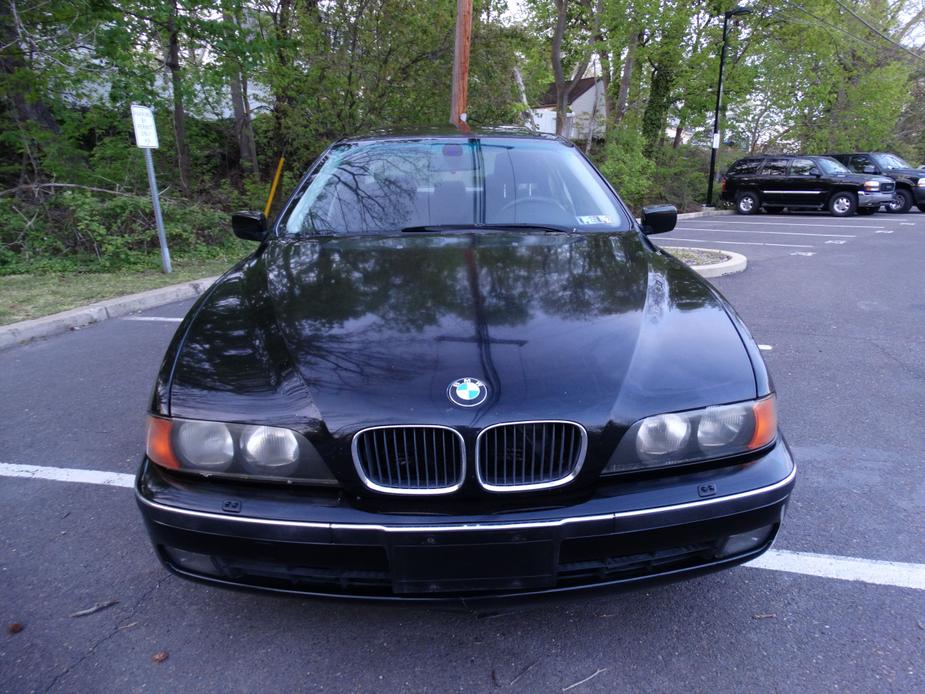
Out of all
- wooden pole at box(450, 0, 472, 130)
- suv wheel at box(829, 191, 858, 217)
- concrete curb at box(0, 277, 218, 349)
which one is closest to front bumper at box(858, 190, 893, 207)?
suv wheel at box(829, 191, 858, 217)

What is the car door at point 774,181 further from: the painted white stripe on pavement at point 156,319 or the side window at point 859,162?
the painted white stripe on pavement at point 156,319

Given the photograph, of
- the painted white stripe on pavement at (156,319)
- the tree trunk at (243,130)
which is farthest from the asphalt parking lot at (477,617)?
the tree trunk at (243,130)

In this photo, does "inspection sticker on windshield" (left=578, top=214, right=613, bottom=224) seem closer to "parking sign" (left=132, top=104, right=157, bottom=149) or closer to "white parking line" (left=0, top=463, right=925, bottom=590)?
"white parking line" (left=0, top=463, right=925, bottom=590)

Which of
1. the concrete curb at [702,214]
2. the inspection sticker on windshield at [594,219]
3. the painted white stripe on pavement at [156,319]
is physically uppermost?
the inspection sticker on windshield at [594,219]

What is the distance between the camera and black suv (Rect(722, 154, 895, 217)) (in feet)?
54.5

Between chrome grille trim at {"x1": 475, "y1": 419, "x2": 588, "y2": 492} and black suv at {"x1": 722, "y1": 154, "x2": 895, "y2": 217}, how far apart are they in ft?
61.4

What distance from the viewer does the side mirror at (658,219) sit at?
3.23 metres

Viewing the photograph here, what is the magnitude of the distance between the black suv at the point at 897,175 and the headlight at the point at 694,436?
773 inches

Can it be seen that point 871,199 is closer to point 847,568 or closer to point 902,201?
point 902,201

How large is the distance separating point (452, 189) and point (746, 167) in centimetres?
1812

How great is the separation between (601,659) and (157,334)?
477cm

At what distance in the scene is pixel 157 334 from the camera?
5.36 meters

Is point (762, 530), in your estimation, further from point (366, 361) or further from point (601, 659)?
point (366, 361)

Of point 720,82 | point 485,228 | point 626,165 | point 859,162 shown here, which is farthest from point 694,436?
point 859,162
